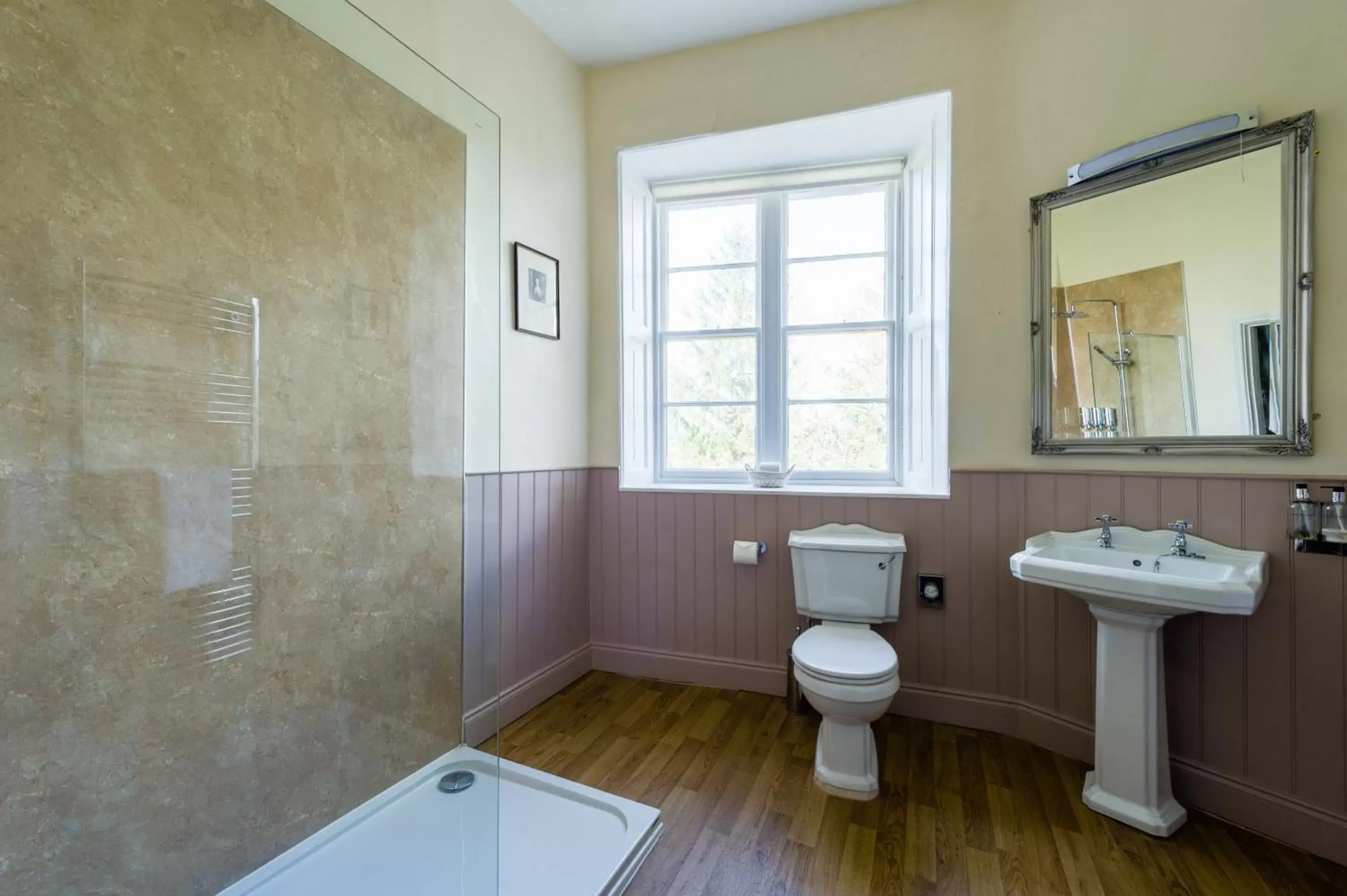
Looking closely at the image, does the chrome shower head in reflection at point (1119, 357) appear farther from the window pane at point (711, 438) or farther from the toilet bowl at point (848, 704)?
the window pane at point (711, 438)

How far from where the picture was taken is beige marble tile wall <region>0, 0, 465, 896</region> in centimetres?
102

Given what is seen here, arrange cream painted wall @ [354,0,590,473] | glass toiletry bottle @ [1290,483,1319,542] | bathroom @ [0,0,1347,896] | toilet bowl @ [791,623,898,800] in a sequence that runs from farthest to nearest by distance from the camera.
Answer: cream painted wall @ [354,0,590,473]
toilet bowl @ [791,623,898,800]
glass toiletry bottle @ [1290,483,1319,542]
bathroom @ [0,0,1347,896]

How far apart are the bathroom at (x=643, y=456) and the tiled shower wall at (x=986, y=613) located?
0.05 feet

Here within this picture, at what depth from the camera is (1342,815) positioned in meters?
1.46

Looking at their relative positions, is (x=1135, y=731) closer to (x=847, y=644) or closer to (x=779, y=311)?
(x=847, y=644)

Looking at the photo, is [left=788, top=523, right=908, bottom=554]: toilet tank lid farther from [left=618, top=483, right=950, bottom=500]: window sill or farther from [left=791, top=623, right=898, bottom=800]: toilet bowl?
[left=791, top=623, right=898, bottom=800]: toilet bowl

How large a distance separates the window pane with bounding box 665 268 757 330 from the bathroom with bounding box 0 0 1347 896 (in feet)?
0.24

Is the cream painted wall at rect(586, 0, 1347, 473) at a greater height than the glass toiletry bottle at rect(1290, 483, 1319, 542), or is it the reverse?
the cream painted wall at rect(586, 0, 1347, 473)

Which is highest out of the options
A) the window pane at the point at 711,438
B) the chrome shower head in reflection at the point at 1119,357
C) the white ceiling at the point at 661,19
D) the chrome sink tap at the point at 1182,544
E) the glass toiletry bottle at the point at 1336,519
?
the white ceiling at the point at 661,19

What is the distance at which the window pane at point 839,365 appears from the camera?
8.64 feet

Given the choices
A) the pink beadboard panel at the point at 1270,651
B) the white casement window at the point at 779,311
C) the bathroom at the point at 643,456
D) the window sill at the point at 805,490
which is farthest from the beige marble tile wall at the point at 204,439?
the pink beadboard panel at the point at 1270,651

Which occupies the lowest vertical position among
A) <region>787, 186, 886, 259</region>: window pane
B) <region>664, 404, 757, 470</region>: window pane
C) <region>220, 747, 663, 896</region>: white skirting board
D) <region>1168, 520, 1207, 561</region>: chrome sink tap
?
<region>220, 747, 663, 896</region>: white skirting board

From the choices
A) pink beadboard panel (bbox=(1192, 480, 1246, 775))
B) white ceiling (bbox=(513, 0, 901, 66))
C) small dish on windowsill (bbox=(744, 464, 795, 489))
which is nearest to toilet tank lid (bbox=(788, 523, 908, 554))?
small dish on windowsill (bbox=(744, 464, 795, 489))

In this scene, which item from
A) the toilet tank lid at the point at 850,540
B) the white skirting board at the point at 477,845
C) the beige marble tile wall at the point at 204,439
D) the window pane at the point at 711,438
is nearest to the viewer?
the beige marble tile wall at the point at 204,439
